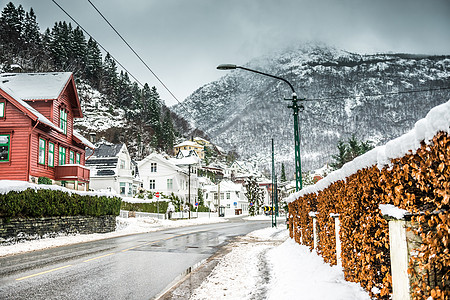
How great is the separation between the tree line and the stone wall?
75677 millimetres

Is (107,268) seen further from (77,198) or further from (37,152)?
(37,152)

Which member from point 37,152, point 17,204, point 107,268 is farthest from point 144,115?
Answer: point 107,268

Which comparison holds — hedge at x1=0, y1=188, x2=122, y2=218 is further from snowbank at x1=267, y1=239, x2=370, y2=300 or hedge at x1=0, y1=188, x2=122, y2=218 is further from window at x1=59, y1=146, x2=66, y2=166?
snowbank at x1=267, y1=239, x2=370, y2=300

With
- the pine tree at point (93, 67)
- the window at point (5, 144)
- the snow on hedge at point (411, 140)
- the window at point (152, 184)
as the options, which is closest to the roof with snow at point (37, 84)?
the window at point (5, 144)

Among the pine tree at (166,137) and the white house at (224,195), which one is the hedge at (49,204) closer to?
the white house at (224,195)

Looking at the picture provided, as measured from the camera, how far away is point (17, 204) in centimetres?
1689

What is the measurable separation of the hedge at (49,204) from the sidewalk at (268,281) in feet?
35.4

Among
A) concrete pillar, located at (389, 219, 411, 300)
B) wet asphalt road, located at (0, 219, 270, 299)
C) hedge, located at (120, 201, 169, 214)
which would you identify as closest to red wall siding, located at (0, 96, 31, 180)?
wet asphalt road, located at (0, 219, 270, 299)

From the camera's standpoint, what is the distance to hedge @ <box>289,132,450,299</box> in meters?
2.73

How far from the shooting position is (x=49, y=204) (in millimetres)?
19453

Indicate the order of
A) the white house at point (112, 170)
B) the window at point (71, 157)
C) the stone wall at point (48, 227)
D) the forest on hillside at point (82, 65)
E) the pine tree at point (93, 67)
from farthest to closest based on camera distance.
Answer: the pine tree at point (93, 67) < the forest on hillside at point (82, 65) < the white house at point (112, 170) < the window at point (71, 157) < the stone wall at point (48, 227)

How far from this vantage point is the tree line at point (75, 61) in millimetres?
92562

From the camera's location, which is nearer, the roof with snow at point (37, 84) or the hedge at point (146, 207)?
the roof with snow at point (37, 84)

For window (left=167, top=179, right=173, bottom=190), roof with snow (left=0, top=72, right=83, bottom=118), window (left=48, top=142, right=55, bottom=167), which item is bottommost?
window (left=167, top=179, right=173, bottom=190)
